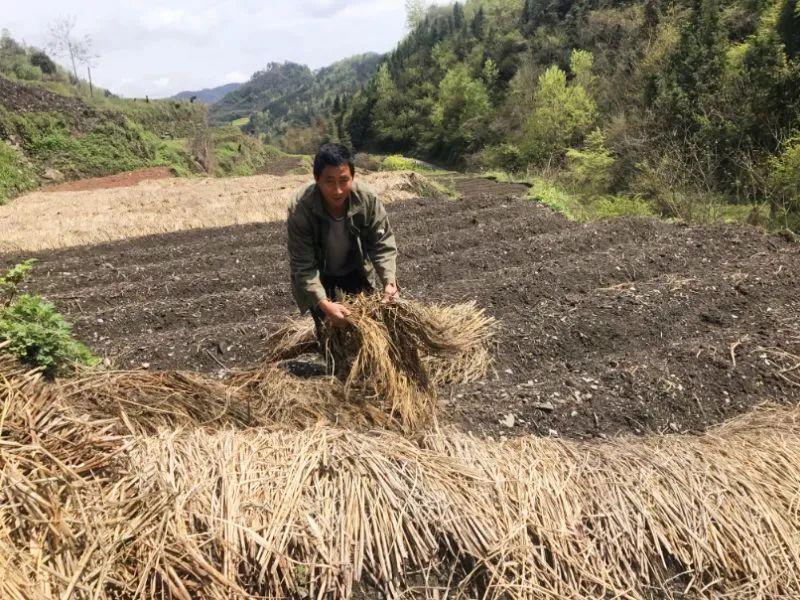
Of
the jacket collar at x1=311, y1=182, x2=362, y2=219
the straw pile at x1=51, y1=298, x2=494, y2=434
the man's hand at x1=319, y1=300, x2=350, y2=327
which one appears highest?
the jacket collar at x1=311, y1=182, x2=362, y2=219

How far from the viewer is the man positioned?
3.25 metres

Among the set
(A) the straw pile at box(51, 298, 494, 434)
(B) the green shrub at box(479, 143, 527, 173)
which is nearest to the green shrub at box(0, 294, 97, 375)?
(A) the straw pile at box(51, 298, 494, 434)

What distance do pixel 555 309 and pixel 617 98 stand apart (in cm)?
3502

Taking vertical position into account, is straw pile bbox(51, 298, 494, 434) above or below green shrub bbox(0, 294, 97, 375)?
below

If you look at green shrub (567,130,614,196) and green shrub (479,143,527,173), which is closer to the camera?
green shrub (567,130,614,196)

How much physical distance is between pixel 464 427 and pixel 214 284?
18.9 ft

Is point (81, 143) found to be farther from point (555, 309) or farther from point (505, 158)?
point (555, 309)

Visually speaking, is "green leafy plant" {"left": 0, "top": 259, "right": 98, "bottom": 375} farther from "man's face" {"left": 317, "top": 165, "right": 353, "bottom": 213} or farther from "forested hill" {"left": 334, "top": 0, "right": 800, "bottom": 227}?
"forested hill" {"left": 334, "top": 0, "right": 800, "bottom": 227}

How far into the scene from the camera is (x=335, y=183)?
3217 millimetres

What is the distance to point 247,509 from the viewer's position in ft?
7.11

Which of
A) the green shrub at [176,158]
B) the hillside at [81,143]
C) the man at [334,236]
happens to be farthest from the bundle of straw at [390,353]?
the green shrub at [176,158]

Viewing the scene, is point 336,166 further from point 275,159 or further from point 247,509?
point 275,159

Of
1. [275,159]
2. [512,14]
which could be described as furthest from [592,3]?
[275,159]

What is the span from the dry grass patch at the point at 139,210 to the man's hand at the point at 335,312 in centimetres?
1144
